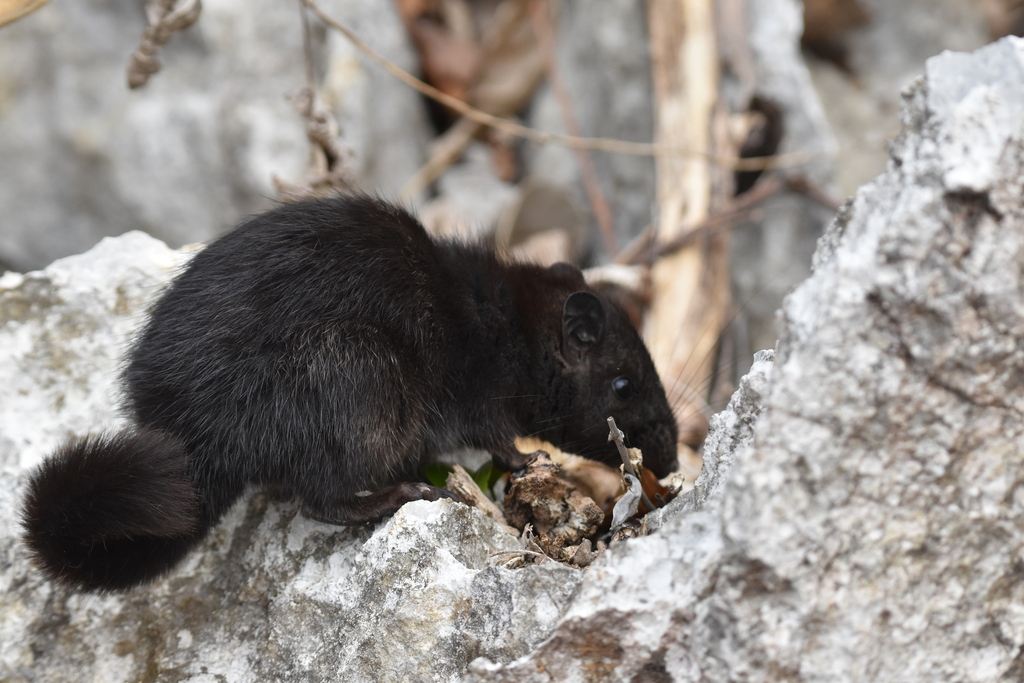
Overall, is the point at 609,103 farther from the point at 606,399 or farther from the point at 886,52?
the point at 606,399

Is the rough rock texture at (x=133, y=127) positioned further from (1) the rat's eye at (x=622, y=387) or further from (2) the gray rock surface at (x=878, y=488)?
(2) the gray rock surface at (x=878, y=488)

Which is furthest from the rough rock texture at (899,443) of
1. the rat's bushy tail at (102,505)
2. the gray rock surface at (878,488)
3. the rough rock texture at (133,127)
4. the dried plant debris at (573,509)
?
the rough rock texture at (133,127)

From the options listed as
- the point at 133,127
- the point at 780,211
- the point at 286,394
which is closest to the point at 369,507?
the point at 286,394

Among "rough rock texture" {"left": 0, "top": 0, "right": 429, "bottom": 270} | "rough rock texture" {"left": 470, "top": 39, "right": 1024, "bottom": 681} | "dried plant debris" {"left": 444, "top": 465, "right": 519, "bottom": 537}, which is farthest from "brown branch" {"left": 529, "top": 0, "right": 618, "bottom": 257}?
"rough rock texture" {"left": 470, "top": 39, "right": 1024, "bottom": 681}

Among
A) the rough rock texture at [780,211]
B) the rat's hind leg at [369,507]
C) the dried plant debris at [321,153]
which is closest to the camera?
the rat's hind leg at [369,507]

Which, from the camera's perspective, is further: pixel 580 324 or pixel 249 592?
pixel 580 324

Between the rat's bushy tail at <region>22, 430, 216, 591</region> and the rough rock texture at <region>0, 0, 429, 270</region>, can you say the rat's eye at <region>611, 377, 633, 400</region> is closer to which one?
the rat's bushy tail at <region>22, 430, 216, 591</region>
